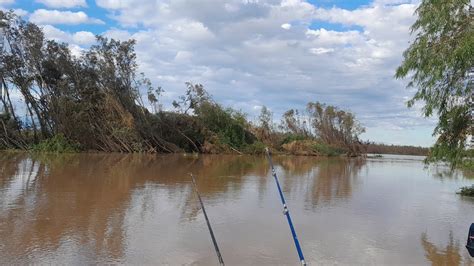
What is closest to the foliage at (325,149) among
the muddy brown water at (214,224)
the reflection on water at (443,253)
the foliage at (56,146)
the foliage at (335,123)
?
the foliage at (335,123)

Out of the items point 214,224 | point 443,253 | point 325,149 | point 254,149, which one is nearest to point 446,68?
point 443,253

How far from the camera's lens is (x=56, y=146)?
3547 centimetres

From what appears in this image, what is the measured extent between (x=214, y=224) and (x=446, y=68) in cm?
580

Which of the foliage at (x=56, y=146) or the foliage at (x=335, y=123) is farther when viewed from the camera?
the foliage at (x=335, y=123)

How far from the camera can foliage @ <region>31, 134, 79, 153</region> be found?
116 ft

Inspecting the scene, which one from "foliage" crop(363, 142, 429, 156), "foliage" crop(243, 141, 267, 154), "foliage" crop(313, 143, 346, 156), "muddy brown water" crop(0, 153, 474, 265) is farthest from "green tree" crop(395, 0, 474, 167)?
"foliage" crop(363, 142, 429, 156)

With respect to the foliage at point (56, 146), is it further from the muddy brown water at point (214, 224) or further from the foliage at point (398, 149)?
the foliage at point (398, 149)

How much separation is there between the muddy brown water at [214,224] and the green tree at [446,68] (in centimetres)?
205

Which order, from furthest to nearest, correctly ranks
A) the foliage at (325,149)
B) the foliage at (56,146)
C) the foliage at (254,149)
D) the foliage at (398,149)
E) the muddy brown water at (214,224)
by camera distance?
1. the foliage at (398,149)
2. the foliage at (325,149)
3. the foliage at (254,149)
4. the foliage at (56,146)
5. the muddy brown water at (214,224)

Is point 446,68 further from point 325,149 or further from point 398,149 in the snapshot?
point 398,149

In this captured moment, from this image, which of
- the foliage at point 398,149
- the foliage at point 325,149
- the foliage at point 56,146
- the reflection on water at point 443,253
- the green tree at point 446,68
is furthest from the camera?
the foliage at point 398,149

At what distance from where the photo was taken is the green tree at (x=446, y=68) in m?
9.09

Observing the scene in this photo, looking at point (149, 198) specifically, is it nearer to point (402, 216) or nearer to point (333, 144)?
point (402, 216)

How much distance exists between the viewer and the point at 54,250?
266 inches
